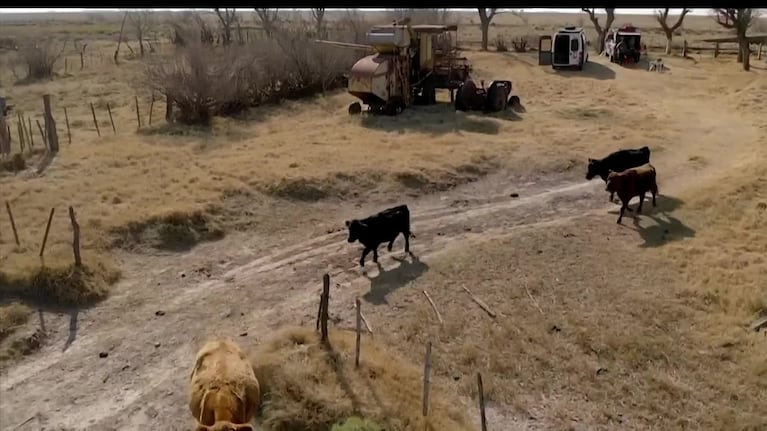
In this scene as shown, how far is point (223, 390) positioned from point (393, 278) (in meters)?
5.39

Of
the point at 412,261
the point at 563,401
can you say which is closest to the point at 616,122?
the point at 412,261

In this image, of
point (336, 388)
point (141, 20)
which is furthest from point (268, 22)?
point (336, 388)

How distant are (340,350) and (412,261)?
→ 386 centimetres

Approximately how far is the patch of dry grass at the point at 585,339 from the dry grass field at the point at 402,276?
39mm

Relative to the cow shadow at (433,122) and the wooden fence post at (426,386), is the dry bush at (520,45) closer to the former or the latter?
the cow shadow at (433,122)

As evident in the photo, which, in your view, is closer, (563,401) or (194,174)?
(563,401)

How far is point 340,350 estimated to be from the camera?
10094 millimetres

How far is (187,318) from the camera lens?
37.4 feet

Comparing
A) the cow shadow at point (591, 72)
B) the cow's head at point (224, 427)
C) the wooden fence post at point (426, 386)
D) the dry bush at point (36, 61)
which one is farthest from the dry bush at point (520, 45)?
the cow's head at point (224, 427)

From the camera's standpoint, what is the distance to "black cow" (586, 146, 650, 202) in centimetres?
1684

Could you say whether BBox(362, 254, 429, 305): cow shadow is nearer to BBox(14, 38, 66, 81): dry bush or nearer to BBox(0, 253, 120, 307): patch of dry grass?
BBox(0, 253, 120, 307): patch of dry grass

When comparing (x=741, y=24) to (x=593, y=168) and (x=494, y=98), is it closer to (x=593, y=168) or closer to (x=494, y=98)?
(x=494, y=98)

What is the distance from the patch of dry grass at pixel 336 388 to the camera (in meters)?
8.65
